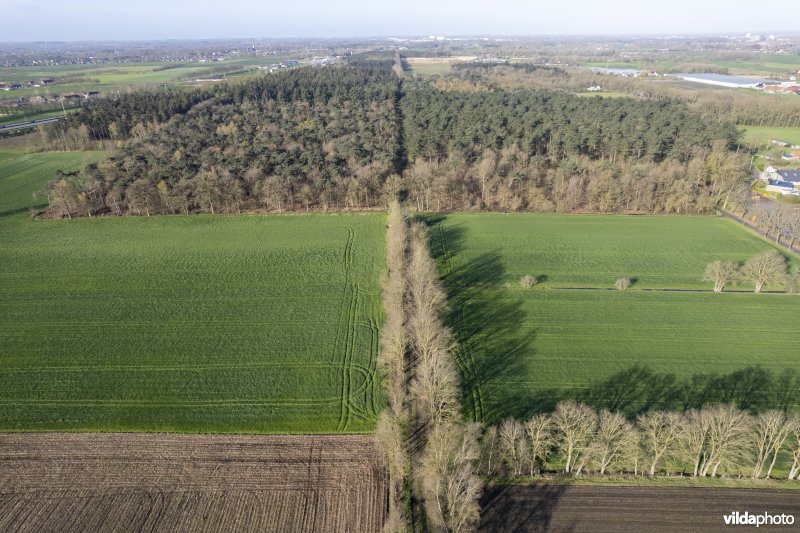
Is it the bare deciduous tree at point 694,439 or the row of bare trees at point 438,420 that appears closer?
the row of bare trees at point 438,420

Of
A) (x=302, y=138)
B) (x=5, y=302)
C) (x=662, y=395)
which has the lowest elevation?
(x=662, y=395)

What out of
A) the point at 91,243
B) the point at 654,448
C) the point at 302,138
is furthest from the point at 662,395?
the point at 302,138

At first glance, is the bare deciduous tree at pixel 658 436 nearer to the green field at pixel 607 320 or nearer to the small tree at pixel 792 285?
the green field at pixel 607 320

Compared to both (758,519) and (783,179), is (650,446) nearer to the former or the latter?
(758,519)

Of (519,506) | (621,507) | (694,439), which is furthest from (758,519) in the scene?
(519,506)

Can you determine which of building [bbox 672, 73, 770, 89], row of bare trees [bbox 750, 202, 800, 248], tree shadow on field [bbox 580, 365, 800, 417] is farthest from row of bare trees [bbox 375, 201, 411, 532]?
building [bbox 672, 73, 770, 89]

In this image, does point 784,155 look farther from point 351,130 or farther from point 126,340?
point 126,340

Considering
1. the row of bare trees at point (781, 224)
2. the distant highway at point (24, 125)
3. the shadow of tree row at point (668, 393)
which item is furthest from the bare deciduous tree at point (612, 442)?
the distant highway at point (24, 125)

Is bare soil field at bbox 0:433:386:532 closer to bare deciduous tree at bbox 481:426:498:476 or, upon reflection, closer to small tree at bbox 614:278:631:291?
bare deciduous tree at bbox 481:426:498:476
